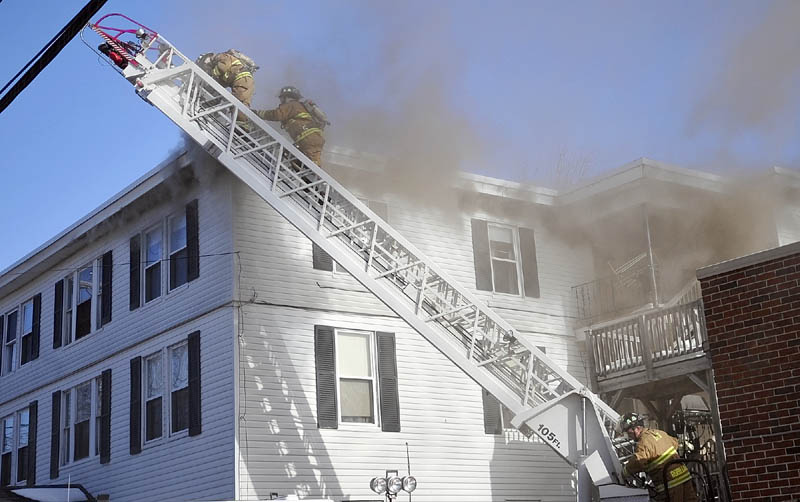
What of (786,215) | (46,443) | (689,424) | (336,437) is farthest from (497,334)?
(46,443)

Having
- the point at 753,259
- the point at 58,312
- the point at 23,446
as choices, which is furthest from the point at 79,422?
the point at 753,259

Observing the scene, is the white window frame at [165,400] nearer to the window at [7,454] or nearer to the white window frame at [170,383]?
the white window frame at [170,383]

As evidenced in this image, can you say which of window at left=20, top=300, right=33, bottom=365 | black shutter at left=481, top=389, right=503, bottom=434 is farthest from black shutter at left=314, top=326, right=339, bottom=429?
window at left=20, top=300, right=33, bottom=365

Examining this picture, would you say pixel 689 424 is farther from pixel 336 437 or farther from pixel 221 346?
pixel 221 346

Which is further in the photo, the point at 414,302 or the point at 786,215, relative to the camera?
the point at 786,215

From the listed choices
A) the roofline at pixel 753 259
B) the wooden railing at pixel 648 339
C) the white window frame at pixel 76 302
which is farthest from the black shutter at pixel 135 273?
the roofline at pixel 753 259

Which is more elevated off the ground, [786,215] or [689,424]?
[786,215]

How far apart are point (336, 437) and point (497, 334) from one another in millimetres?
4399

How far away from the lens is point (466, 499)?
57.5 ft

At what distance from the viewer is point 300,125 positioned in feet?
47.2

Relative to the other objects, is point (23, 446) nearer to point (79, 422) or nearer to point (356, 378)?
point (79, 422)

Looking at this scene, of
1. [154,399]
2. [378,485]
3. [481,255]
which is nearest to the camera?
[378,485]

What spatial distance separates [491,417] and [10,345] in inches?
424

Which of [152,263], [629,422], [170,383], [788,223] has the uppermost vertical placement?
[788,223]
